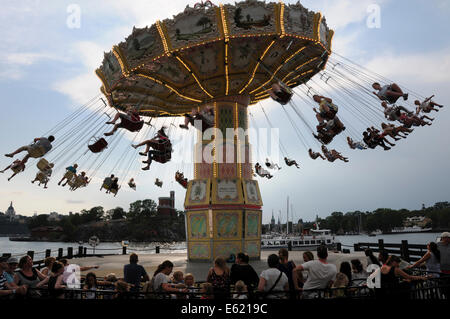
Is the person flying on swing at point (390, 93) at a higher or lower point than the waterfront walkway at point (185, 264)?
higher

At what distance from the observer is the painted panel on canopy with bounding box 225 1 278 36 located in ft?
43.5

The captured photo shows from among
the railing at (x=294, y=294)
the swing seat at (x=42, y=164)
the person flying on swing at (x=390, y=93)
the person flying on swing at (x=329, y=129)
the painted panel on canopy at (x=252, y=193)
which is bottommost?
the railing at (x=294, y=294)

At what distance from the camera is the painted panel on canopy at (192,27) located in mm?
13312

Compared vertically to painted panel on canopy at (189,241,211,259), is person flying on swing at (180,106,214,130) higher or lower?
higher

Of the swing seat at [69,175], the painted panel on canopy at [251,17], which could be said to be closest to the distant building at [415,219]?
the painted panel on canopy at [251,17]

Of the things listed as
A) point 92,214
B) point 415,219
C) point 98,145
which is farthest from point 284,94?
point 415,219

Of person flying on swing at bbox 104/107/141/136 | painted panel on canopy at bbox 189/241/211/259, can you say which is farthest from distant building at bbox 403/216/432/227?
person flying on swing at bbox 104/107/141/136

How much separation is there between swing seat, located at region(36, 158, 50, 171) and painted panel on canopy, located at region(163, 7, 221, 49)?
7084 millimetres

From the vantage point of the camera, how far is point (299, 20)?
13.9 meters

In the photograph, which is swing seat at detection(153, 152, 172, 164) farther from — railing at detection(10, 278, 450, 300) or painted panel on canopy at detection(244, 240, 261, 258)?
railing at detection(10, 278, 450, 300)

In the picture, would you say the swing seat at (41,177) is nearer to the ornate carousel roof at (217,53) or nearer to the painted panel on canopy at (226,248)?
the ornate carousel roof at (217,53)

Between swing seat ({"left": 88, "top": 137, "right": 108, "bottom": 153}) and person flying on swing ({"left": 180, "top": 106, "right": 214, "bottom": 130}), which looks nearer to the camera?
person flying on swing ({"left": 180, "top": 106, "right": 214, "bottom": 130})
